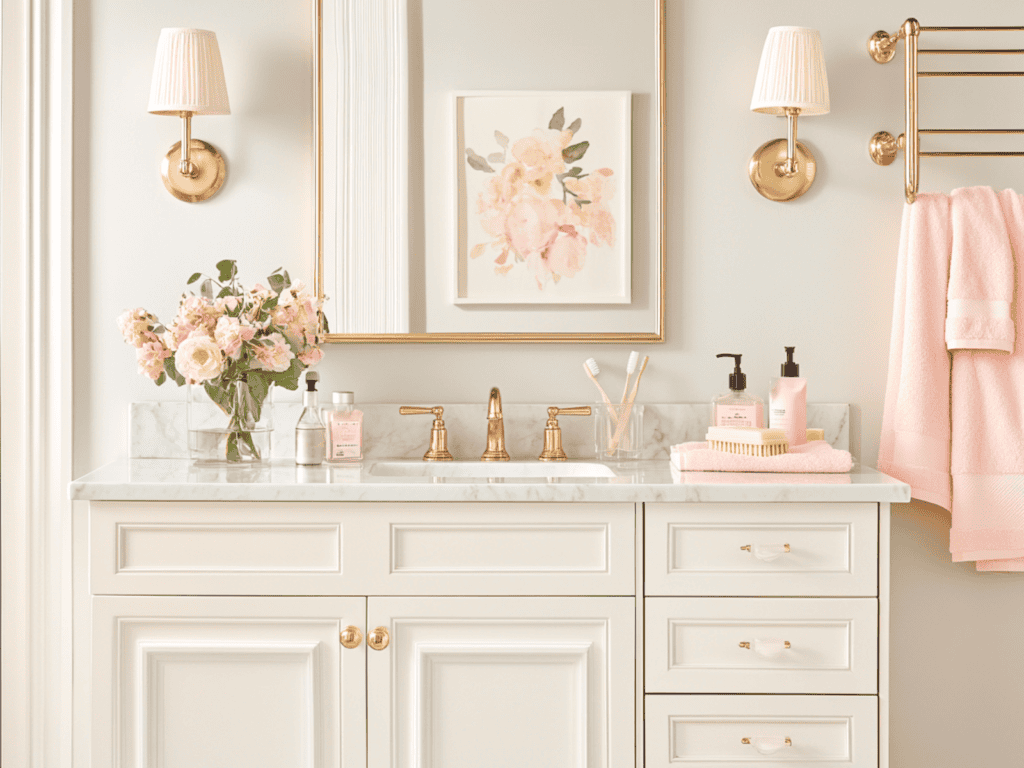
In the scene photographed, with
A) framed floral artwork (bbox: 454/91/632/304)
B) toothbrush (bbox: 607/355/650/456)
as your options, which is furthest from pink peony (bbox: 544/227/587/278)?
toothbrush (bbox: 607/355/650/456)

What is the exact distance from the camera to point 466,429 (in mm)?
1924

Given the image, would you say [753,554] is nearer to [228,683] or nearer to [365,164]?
[228,683]

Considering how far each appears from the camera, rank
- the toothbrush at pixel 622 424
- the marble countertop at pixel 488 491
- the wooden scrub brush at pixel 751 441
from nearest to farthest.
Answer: the marble countertop at pixel 488 491
the wooden scrub brush at pixel 751 441
the toothbrush at pixel 622 424

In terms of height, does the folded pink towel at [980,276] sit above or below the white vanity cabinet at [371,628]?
above

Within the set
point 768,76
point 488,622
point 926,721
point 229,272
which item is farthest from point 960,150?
point 229,272

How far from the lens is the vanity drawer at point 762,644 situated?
1.50 m

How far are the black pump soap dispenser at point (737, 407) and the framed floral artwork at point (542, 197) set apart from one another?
11.2 inches

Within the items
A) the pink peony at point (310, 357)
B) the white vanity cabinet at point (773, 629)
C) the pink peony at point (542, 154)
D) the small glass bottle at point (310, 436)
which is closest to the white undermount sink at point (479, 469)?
the small glass bottle at point (310, 436)

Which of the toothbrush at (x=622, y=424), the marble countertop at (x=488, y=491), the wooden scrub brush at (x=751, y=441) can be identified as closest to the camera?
the marble countertop at (x=488, y=491)

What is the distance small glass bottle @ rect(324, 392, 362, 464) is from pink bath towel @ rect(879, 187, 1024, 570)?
3.43 ft

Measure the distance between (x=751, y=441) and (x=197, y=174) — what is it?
3.98 ft

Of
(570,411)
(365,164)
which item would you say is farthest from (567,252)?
(365,164)

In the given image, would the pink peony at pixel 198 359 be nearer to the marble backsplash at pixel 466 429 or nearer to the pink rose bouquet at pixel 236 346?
the pink rose bouquet at pixel 236 346

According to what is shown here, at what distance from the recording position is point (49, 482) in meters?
1.93
